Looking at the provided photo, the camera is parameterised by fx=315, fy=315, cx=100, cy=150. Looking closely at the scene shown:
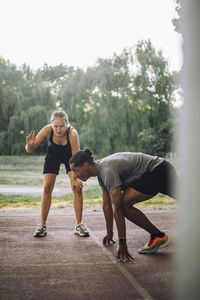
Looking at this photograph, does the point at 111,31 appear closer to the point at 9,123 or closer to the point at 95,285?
the point at 9,123

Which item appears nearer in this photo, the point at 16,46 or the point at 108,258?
the point at 108,258

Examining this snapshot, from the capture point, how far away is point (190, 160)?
1.04m

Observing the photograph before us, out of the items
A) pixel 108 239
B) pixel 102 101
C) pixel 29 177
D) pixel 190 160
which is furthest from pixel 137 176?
pixel 102 101

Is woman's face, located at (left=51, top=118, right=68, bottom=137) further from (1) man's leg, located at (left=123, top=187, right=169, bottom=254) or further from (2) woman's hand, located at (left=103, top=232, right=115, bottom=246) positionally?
(2) woman's hand, located at (left=103, top=232, right=115, bottom=246)

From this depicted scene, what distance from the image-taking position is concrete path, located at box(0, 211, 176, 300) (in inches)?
81.8

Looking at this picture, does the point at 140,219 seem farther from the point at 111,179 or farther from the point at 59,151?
the point at 59,151

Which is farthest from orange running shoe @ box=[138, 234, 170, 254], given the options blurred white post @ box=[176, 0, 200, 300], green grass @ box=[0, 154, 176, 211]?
green grass @ box=[0, 154, 176, 211]

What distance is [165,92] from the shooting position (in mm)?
11891

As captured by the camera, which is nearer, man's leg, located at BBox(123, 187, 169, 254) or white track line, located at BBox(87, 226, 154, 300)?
white track line, located at BBox(87, 226, 154, 300)

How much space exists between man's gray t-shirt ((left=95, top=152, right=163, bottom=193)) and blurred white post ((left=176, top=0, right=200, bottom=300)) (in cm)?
168

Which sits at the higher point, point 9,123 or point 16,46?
point 16,46

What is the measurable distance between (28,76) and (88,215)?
323 inches

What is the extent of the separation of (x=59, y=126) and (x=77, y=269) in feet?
5.86

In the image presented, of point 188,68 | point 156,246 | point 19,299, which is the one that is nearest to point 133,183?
point 156,246
